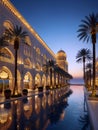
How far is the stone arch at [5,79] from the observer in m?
40.5

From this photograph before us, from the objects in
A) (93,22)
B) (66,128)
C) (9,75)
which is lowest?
(66,128)

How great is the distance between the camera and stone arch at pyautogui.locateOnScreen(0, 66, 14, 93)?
4047 cm

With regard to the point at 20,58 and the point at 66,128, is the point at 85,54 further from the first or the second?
the point at 66,128

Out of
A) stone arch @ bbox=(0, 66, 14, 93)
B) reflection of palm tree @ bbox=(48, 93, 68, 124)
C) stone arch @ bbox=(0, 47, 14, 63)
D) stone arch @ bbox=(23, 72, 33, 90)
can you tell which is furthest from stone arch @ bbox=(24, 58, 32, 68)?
reflection of palm tree @ bbox=(48, 93, 68, 124)

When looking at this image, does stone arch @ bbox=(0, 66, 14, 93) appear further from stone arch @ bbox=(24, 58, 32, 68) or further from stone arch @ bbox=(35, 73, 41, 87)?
stone arch @ bbox=(35, 73, 41, 87)

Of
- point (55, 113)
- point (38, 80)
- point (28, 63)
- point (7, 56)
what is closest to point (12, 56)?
point (7, 56)

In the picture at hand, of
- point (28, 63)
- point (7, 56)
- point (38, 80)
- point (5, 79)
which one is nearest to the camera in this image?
point (7, 56)

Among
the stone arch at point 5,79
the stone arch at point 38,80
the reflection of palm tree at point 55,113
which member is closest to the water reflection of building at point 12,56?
the stone arch at point 5,79

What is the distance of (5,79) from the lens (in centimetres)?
4109

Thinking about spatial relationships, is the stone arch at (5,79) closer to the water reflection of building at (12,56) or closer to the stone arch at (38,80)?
the water reflection of building at (12,56)

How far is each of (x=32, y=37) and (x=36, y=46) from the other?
620 centimetres

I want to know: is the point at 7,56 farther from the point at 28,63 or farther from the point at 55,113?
the point at 55,113

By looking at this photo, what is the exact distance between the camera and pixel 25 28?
53438mm

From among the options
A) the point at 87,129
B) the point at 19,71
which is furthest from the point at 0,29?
the point at 87,129
